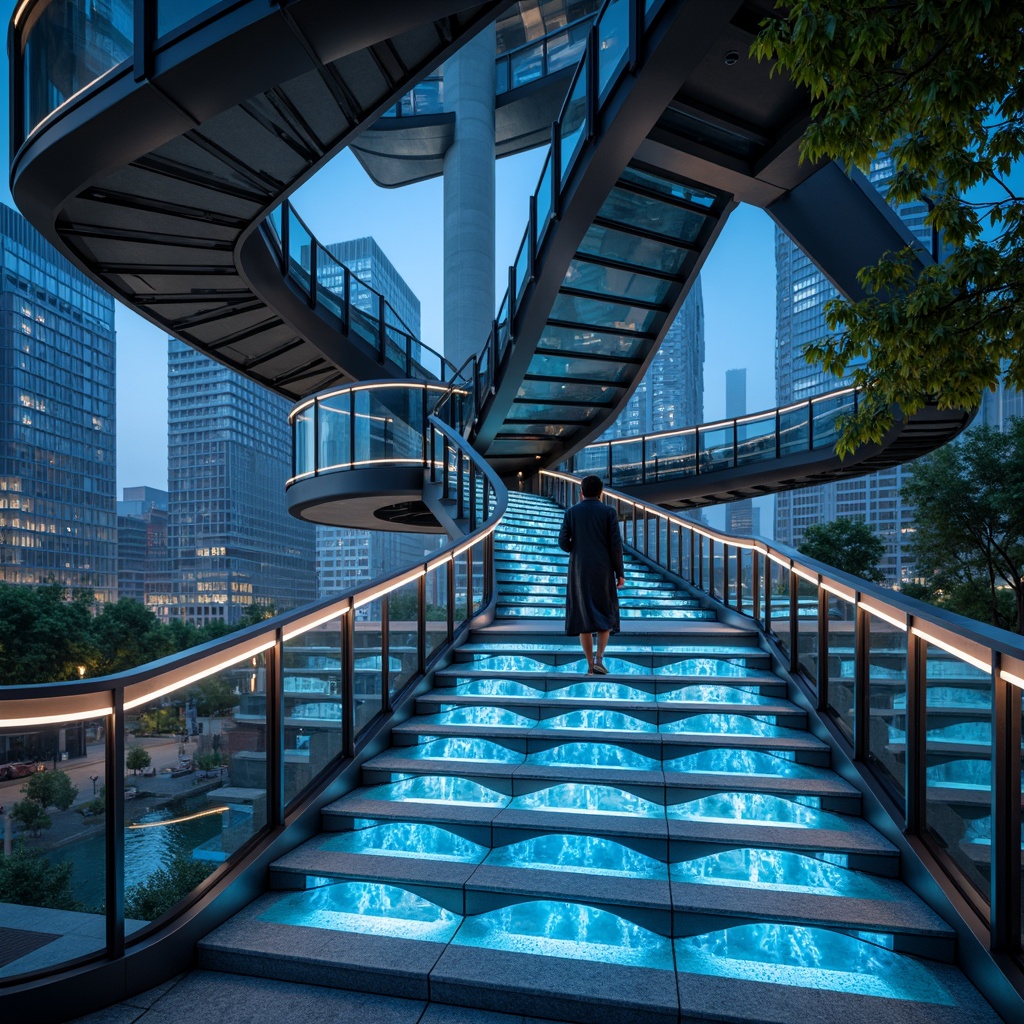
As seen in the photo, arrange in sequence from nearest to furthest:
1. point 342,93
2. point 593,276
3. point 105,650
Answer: point 342,93
point 593,276
point 105,650

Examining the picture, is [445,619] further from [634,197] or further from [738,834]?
[634,197]

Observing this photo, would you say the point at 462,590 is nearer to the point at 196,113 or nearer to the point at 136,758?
the point at 136,758

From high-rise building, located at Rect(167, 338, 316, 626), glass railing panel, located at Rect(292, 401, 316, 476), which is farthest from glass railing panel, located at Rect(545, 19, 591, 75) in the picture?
high-rise building, located at Rect(167, 338, 316, 626)

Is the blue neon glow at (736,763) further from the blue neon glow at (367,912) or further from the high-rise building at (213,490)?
the high-rise building at (213,490)

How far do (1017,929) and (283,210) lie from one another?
42.3ft

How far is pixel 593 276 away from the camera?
Result: 1165 cm

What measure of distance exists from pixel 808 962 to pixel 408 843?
1.81 meters

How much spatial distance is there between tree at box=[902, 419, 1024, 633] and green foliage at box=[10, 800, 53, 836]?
2143 cm

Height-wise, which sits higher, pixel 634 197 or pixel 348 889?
pixel 634 197

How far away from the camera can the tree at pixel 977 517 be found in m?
18.2

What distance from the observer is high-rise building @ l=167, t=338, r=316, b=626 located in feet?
351

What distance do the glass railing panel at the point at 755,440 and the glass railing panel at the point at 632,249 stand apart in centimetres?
719

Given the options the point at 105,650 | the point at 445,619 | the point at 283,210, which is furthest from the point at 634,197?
the point at 105,650

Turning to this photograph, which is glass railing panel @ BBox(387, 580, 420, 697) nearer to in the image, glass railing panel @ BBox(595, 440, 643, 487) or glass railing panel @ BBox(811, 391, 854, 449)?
glass railing panel @ BBox(811, 391, 854, 449)
